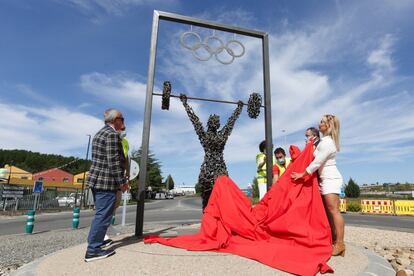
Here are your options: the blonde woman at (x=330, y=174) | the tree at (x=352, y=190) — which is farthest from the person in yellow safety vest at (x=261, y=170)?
the tree at (x=352, y=190)

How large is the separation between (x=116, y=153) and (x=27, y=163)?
330ft

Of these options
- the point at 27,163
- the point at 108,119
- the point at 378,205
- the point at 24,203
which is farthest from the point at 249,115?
the point at 27,163

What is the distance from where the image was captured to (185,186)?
487 ft

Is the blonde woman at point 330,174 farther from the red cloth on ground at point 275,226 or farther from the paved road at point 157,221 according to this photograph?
the paved road at point 157,221

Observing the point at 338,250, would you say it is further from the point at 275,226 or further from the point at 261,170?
the point at 261,170

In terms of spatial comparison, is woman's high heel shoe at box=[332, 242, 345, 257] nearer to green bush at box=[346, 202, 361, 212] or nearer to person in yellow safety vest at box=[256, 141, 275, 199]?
person in yellow safety vest at box=[256, 141, 275, 199]

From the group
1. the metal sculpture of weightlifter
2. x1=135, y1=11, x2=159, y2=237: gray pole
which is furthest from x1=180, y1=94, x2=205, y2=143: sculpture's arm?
x1=135, y1=11, x2=159, y2=237: gray pole

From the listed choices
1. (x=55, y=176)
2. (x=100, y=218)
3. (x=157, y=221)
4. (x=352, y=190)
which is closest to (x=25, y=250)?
(x=100, y=218)

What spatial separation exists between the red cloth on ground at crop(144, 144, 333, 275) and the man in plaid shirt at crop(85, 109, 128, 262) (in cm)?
107

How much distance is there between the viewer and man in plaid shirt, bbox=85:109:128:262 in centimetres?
351

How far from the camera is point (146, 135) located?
17.9ft

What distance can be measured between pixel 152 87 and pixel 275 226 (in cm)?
352

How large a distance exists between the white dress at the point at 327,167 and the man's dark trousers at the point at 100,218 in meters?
2.66

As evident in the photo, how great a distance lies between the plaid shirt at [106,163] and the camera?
359 cm
